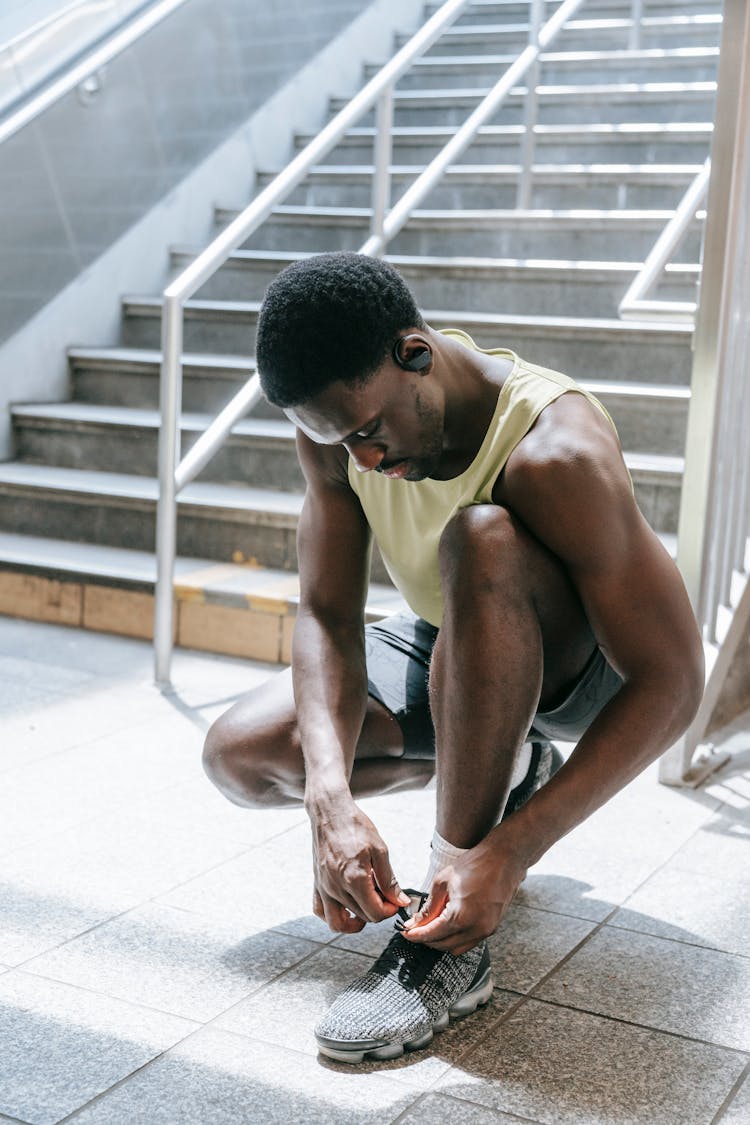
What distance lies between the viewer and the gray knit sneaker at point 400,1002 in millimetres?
1455

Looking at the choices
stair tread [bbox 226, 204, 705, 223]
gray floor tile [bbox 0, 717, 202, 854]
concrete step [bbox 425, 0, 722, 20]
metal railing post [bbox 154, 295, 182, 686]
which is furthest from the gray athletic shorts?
concrete step [bbox 425, 0, 722, 20]

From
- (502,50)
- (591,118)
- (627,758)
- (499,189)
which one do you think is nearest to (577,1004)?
(627,758)

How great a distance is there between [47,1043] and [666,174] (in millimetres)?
3470

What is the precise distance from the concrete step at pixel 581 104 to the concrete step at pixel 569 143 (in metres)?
0.08

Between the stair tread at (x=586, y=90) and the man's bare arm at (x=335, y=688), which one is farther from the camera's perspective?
the stair tread at (x=586, y=90)

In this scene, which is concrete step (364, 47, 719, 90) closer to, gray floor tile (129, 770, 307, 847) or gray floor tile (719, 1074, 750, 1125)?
gray floor tile (129, 770, 307, 847)

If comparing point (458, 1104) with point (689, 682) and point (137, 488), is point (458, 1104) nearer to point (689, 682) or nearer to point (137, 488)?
point (689, 682)

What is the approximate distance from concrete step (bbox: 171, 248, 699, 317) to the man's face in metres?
2.46

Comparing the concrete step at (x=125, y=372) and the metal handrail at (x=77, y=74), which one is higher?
the metal handrail at (x=77, y=74)

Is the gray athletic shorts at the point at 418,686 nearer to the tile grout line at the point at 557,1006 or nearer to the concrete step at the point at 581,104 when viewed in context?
the tile grout line at the point at 557,1006

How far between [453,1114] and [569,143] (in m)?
3.82

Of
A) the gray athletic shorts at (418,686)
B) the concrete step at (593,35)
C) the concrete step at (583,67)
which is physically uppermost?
the concrete step at (593,35)

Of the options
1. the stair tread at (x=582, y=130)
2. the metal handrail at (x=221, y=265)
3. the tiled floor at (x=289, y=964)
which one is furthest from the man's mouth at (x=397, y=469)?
the stair tread at (x=582, y=130)

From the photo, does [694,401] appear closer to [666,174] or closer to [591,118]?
[666,174]
